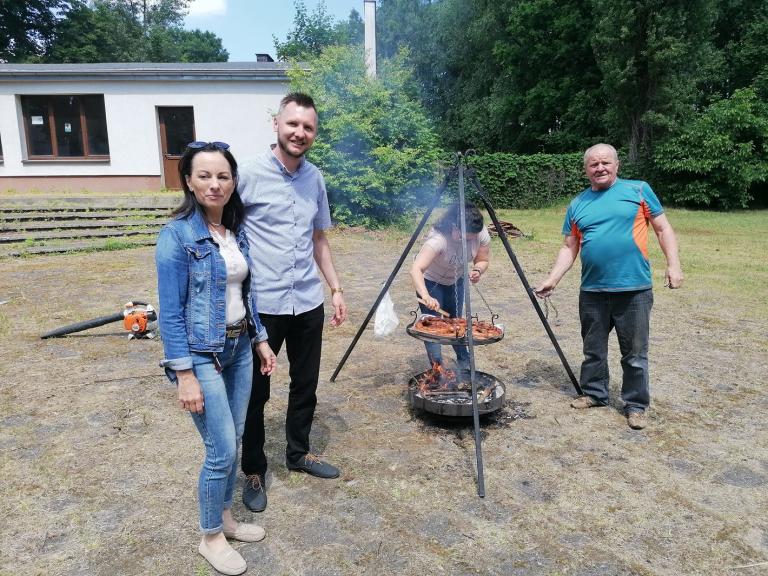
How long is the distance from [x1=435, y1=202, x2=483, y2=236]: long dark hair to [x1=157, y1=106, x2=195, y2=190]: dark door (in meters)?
14.0

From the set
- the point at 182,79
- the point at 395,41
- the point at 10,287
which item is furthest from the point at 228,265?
the point at 395,41

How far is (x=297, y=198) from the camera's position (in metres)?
2.75

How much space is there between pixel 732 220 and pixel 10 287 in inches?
689

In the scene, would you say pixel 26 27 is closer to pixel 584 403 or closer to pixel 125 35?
pixel 125 35

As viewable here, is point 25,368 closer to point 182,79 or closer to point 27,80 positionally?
point 182,79

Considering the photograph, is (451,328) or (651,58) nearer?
(451,328)

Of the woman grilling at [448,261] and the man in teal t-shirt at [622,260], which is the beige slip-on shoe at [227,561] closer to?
the woman grilling at [448,261]

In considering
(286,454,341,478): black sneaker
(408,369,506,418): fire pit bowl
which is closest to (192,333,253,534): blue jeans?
(286,454,341,478): black sneaker

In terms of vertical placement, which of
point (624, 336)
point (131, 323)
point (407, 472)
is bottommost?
point (407, 472)

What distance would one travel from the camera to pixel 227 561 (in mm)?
2355

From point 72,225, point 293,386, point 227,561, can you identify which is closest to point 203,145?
point 293,386

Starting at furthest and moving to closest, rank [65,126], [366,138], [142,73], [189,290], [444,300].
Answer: [65,126] → [142,73] → [366,138] → [444,300] → [189,290]

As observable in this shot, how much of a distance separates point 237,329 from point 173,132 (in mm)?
15574

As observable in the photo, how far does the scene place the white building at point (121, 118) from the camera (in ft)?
50.3
